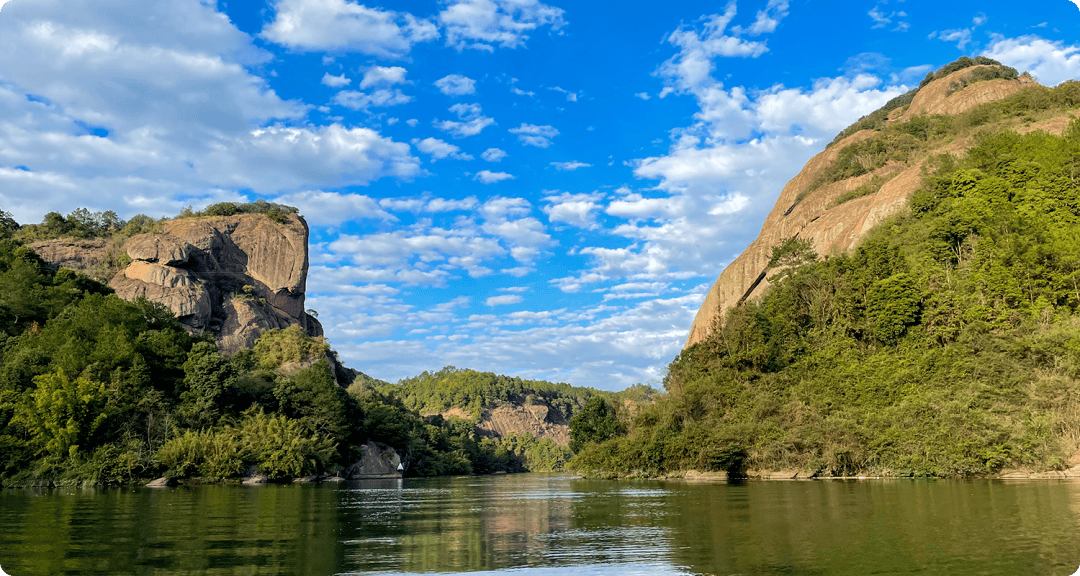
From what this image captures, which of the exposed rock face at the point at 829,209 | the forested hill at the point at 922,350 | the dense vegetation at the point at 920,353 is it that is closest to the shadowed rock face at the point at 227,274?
the dense vegetation at the point at 920,353

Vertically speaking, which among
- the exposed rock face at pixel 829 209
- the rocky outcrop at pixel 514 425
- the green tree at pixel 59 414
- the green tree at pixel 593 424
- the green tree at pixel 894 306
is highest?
the exposed rock face at pixel 829 209

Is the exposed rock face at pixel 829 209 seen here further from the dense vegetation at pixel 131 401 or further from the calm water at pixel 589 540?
the calm water at pixel 589 540

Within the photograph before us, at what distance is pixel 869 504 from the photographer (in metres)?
20.8

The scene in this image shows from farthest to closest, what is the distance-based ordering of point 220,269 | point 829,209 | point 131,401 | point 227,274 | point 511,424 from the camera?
point 511,424
point 227,274
point 220,269
point 829,209
point 131,401

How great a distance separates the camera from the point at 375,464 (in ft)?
272

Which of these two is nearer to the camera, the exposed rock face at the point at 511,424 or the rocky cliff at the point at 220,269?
the rocky cliff at the point at 220,269

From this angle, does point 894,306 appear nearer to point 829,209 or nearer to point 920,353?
point 920,353

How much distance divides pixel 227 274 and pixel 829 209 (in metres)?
86.7

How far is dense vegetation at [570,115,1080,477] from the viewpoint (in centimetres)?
3709

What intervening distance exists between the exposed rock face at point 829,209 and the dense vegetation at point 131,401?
43.4 meters

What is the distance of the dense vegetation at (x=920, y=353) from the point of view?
37.1m

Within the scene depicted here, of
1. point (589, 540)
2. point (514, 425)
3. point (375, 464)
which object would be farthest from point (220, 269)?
point (514, 425)

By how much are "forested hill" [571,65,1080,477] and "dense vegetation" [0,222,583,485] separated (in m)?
29.2

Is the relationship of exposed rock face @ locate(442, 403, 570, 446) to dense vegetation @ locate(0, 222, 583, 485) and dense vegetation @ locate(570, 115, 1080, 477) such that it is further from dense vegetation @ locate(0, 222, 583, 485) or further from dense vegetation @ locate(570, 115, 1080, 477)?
dense vegetation @ locate(570, 115, 1080, 477)
